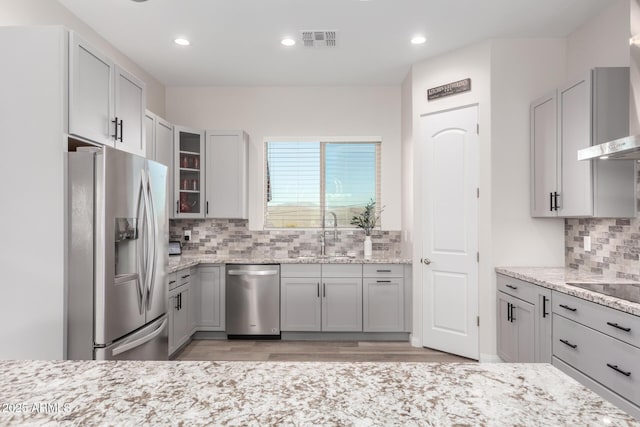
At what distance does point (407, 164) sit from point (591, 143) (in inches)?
72.7

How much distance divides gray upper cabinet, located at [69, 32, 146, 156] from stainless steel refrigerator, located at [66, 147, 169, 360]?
0.70 ft

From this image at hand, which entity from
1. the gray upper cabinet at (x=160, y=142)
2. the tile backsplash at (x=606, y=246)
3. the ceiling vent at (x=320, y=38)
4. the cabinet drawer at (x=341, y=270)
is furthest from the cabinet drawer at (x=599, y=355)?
the gray upper cabinet at (x=160, y=142)

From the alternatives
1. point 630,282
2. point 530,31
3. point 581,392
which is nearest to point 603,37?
point 530,31

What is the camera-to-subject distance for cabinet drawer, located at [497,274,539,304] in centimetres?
267

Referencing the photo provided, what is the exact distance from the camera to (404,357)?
3.54 metres

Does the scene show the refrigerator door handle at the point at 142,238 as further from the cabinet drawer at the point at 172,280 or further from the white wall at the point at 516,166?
the white wall at the point at 516,166

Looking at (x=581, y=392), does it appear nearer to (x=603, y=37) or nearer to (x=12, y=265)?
(x=12, y=265)

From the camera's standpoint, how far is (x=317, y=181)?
15.3 feet

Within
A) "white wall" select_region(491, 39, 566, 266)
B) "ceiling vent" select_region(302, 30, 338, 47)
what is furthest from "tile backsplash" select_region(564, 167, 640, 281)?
"ceiling vent" select_region(302, 30, 338, 47)

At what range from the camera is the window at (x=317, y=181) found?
4.61 metres

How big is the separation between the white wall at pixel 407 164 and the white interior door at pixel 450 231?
23 centimetres

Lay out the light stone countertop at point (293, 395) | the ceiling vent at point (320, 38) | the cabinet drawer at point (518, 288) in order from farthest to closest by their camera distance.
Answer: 1. the ceiling vent at point (320, 38)
2. the cabinet drawer at point (518, 288)
3. the light stone countertop at point (293, 395)

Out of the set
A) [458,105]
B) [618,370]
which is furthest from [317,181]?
[618,370]

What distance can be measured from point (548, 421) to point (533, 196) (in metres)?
2.97
